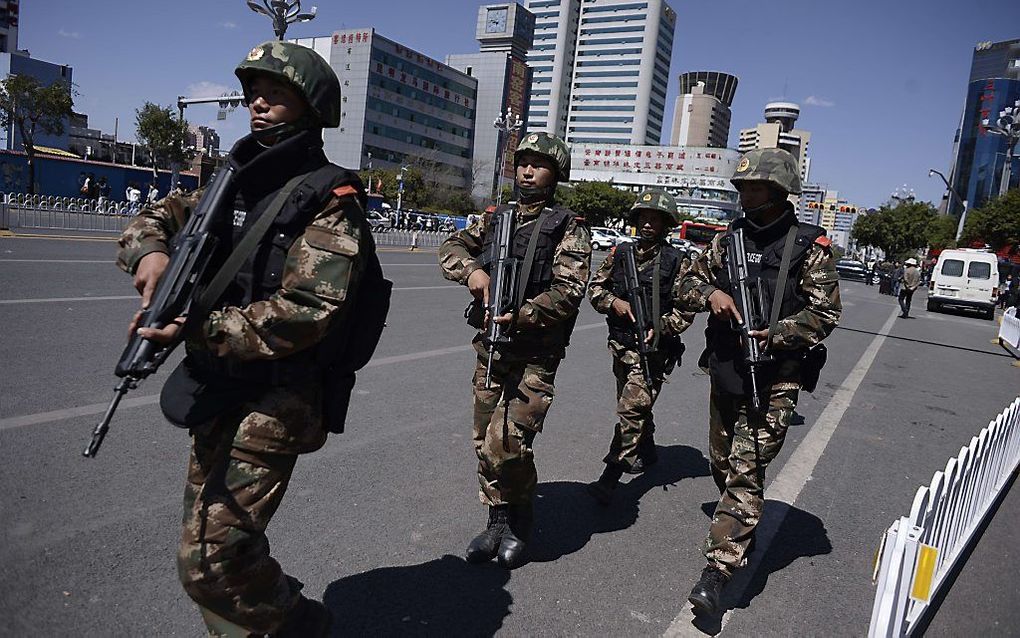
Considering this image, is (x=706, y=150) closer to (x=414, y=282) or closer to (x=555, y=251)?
(x=414, y=282)

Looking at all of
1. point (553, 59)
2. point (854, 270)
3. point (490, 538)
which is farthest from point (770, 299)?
point (553, 59)

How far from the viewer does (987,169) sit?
395ft

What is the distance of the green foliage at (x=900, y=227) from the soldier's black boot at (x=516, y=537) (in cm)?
6179

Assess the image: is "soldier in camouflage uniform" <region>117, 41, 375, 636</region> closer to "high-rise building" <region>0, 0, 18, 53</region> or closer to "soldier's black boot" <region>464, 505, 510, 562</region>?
"soldier's black boot" <region>464, 505, 510, 562</region>

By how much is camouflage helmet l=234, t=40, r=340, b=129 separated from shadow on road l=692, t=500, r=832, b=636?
7.78 ft

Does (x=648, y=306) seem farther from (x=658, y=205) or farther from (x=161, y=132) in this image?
(x=161, y=132)

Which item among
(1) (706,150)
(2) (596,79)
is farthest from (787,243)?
(2) (596,79)

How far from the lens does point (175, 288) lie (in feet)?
5.82

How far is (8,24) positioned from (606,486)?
87598 mm

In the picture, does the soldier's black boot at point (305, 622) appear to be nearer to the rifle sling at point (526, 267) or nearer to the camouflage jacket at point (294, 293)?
the camouflage jacket at point (294, 293)

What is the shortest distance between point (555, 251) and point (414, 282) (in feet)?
37.9

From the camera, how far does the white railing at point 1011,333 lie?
13.8 meters

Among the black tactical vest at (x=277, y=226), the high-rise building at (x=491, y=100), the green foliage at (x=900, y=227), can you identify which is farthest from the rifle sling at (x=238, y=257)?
the high-rise building at (x=491, y=100)

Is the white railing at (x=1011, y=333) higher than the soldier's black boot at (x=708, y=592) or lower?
higher
